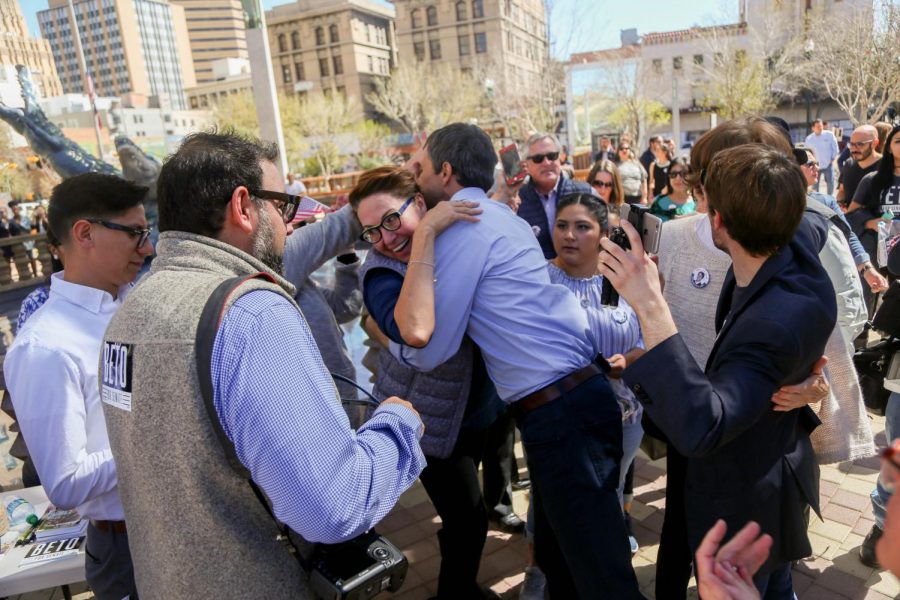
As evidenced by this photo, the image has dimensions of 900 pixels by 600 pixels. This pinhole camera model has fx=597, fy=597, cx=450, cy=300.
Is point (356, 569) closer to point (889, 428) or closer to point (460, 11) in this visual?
point (889, 428)

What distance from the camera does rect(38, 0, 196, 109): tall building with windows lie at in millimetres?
86250

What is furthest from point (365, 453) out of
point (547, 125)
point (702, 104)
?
point (702, 104)

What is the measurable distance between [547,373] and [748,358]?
0.68 metres

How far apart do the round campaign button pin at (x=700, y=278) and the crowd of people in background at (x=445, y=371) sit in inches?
0.5

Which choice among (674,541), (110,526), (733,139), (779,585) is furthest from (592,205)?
(110,526)

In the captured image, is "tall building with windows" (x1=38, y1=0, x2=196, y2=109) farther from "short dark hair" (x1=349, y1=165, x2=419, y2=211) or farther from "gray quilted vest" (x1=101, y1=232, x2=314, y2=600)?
"gray quilted vest" (x1=101, y1=232, x2=314, y2=600)

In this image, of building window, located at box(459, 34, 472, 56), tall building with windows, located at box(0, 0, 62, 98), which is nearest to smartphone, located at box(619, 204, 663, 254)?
tall building with windows, located at box(0, 0, 62, 98)

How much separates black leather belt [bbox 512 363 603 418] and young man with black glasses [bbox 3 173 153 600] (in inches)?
55.0

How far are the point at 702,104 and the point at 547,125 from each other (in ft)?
49.5

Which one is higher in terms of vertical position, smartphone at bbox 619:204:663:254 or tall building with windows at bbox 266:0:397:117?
tall building with windows at bbox 266:0:397:117

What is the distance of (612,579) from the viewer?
2.04 m

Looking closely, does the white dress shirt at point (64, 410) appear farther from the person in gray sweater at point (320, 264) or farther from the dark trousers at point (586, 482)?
the dark trousers at point (586, 482)

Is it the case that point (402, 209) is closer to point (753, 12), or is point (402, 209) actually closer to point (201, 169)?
point (201, 169)

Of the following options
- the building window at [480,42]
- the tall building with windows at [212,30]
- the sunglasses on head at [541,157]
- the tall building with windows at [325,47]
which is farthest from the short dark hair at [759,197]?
the tall building with windows at [212,30]
